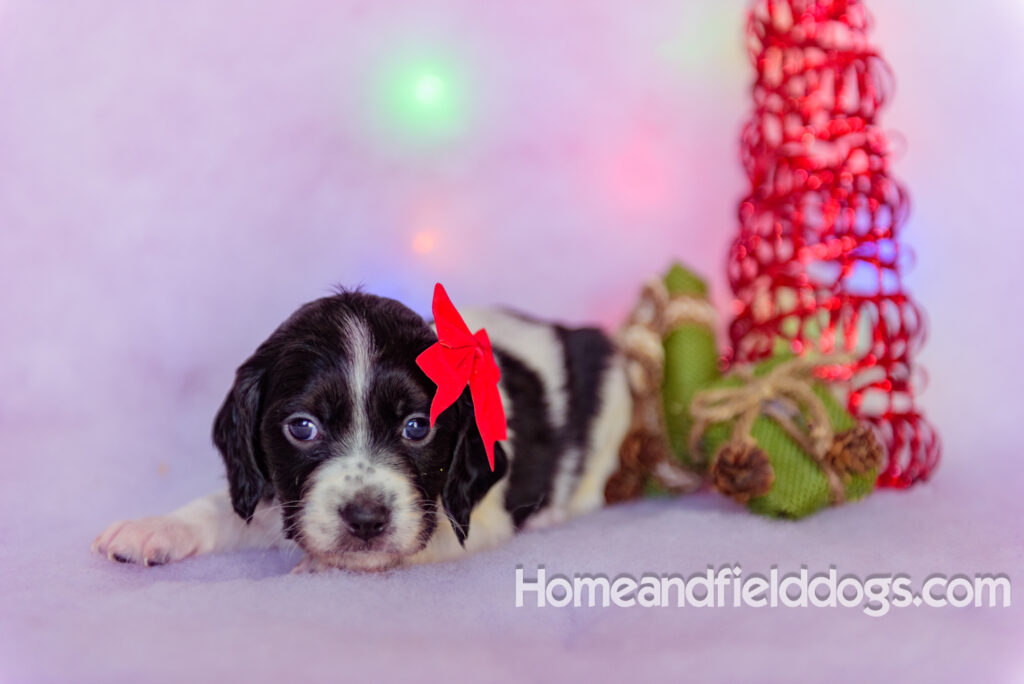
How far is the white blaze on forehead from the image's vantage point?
158 centimetres

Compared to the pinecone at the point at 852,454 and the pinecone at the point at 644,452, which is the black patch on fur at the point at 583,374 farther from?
the pinecone at the point at 852,454

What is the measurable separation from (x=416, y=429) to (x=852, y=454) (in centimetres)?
116

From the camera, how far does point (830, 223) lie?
251 centimetres

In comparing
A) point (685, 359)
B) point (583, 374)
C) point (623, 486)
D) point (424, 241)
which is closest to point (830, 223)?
point (685, 359)

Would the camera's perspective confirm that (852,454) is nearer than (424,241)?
No

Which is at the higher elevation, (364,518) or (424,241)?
(424,241)

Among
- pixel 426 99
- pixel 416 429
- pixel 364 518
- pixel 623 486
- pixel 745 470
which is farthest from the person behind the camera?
pixel 623 486

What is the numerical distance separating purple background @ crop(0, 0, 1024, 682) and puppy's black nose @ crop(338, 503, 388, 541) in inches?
4.1

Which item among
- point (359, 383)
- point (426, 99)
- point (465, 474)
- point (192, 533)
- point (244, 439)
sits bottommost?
point (192, 533)

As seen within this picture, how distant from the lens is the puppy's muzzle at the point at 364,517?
1.52 metres

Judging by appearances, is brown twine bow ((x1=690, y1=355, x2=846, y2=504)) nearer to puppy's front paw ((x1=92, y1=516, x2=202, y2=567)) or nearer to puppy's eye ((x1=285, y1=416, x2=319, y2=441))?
puppy's eye ((x1=285, y1=416, x2=319, y2=441))

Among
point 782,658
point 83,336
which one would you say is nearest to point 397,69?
point 83,336

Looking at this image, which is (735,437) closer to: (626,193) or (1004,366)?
(626,193)

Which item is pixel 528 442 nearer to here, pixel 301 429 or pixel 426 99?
pixel 301 429
